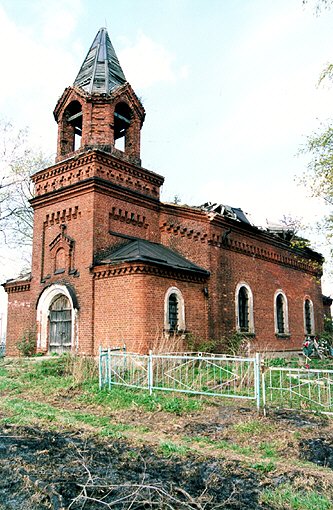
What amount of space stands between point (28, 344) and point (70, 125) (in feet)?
29.6

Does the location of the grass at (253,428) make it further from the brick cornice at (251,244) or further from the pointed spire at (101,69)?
the pointed spire at (101,69)

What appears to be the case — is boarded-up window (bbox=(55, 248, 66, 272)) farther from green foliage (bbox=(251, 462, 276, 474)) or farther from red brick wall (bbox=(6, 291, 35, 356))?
green foliage (bbox=(251, 462, 276, 474))

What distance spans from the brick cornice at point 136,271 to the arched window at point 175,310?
56 cm

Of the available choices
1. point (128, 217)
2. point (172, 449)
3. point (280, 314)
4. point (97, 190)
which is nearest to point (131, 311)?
point (128, 217)

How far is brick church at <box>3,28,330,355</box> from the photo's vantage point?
1511 centimetres

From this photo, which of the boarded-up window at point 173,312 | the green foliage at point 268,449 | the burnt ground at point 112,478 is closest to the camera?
the burnt ground at point 112,478

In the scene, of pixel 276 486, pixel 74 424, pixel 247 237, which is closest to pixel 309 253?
pixel 247 237

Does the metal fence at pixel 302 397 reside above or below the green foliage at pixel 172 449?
above

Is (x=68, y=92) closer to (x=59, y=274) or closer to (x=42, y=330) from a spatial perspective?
(x=59, y=274)

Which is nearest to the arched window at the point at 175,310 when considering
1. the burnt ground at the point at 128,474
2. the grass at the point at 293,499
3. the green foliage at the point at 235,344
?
the green foliage at the point at 235,344

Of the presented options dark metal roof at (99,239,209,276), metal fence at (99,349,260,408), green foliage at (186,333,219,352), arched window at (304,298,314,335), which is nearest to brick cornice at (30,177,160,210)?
dark metal roof at (99,239,209,276)

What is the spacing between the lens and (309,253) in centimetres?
2570

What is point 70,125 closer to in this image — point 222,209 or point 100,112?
point 100,112

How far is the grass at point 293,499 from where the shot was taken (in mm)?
4441
